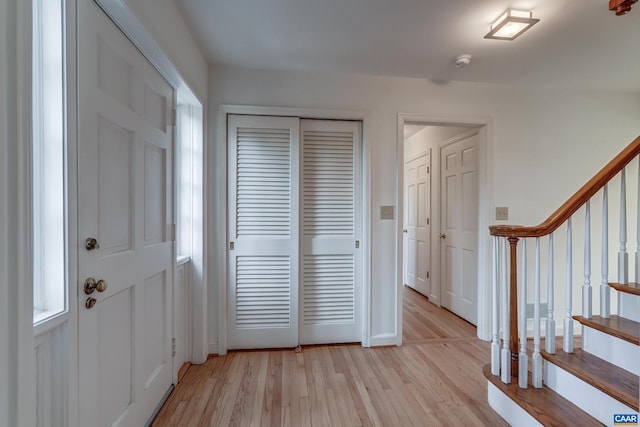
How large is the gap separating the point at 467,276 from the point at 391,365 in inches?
55.6

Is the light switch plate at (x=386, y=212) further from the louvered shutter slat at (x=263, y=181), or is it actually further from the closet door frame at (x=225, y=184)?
the louvered shutter slat at (x=263, y=181)

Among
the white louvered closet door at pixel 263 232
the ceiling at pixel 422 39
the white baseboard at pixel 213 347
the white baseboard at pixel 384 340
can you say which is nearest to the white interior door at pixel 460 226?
the ceiling at pixel 422 39

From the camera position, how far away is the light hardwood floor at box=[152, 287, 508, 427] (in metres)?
1.66

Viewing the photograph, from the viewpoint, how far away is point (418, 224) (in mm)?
4340

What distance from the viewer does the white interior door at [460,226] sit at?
2990 millimetres

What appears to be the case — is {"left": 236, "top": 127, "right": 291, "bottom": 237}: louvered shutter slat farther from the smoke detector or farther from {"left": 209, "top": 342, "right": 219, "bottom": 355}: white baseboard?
the smoke detector

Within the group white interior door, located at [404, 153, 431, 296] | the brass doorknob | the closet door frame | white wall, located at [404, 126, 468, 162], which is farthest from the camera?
white interior door, located at [404, 153, 431, 296]

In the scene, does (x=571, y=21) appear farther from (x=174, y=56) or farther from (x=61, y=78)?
(x=61, y=78)

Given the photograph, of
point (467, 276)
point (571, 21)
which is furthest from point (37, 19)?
point (467, 276)

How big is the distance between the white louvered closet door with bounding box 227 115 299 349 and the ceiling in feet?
1.78

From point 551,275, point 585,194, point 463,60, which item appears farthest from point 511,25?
point 551,275

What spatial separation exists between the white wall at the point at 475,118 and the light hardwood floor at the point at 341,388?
0.33 metres

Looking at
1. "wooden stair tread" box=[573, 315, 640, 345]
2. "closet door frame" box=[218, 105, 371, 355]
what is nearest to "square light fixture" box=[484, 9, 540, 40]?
"closet door frame" box=[218, 105, 371, 355]

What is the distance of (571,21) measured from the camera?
5.86 ft
